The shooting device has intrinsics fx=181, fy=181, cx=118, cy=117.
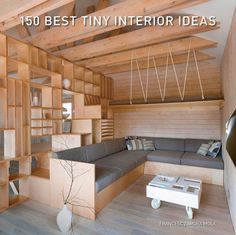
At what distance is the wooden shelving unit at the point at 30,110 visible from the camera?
2754mm

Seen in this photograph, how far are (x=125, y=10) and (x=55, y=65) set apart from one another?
2104 millimetres

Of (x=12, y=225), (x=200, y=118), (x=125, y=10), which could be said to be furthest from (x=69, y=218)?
(x=200, y=118)

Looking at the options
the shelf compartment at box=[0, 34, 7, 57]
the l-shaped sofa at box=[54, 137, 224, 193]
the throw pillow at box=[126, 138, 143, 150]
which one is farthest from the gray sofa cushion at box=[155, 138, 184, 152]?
the shelf compartment at box=[0, 34, 7, 57]

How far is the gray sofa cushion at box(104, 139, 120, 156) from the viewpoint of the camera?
164 inches

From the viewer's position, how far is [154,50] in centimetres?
361

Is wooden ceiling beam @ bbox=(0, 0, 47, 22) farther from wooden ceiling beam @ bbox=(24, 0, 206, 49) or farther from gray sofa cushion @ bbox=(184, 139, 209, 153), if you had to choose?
gray sofa cushion @ bbox=(184, 139, 209, 153)

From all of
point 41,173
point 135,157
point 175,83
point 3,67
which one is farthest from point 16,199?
point 175,83

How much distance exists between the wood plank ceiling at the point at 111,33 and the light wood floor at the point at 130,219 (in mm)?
2603

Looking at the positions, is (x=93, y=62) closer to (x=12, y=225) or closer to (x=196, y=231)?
(x=12, y=225)

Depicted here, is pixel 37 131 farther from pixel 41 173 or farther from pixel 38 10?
pixel 38 10

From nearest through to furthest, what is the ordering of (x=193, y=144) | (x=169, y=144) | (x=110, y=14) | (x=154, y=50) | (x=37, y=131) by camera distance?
(x=110, y=14) → (x=37, y=131) → (x=154, y=50) → (x=193, y=144) → (x=169, y=144)

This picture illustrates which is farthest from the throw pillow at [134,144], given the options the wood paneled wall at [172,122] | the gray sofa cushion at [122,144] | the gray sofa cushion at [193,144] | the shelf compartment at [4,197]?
the shelf compartment at [4,197]

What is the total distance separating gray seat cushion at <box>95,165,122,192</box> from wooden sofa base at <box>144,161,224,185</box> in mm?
1405

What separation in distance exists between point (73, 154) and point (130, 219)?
1388 mm
